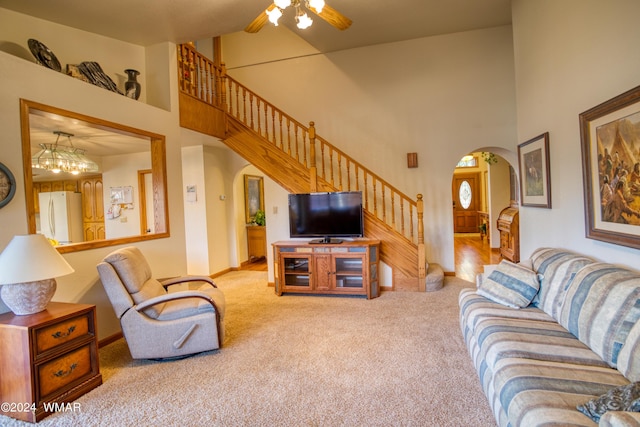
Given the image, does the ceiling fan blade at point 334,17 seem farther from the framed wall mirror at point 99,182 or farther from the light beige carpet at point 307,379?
the light beige carpet at point 307,379

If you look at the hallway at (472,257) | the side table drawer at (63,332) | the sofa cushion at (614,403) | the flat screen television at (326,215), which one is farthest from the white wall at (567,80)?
→ the side table drawer at (63,332)

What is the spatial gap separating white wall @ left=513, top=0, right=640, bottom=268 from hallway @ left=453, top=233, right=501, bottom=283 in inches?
78.2

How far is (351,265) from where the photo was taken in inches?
178

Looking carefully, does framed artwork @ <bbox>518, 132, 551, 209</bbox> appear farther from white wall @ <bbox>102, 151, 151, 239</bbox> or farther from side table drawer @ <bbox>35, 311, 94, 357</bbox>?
white wall @ <bbox>102, 151, 151, 239</bbox>

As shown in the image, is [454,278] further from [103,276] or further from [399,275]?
[103,276]

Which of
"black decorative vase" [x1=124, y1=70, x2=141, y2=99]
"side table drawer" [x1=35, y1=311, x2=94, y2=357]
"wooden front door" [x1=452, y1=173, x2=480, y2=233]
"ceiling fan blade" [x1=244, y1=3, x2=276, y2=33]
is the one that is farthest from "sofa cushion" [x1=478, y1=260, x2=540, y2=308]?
"wooden front door" [x1=452, y1=173, x2=480, y2=233]

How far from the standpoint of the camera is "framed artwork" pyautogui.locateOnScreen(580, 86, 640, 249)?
1923 mm

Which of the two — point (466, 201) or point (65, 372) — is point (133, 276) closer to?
point (65, 372)

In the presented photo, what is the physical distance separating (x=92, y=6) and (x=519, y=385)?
14.6ft

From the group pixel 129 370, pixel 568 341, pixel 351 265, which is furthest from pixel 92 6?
pixel 568 341

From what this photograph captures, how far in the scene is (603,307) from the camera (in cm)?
178

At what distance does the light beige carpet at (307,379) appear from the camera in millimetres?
1983

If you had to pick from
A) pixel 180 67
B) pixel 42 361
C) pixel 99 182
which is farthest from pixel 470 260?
pixel 99 182

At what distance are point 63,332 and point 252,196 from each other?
18.4ft
